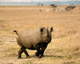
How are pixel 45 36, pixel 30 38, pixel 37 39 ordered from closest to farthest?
1. pixel 45 36
2. pixel 37 39
3. pixel 30 38

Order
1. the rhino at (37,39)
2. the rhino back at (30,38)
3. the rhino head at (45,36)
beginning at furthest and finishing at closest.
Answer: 1. the rhino back at (30,38)
2. the rhino at (37,39)
3. the rhino head at (45,36)

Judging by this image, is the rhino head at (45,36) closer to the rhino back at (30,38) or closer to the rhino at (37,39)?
the rhino at (37,39)

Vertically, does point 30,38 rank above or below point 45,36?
below

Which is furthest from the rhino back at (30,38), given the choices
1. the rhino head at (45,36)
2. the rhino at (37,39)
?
the rhino head at (45,36)

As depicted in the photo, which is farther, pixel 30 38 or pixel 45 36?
pixel 30 38

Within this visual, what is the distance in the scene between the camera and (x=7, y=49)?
732 inches

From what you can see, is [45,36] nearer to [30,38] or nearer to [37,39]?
[37,39]

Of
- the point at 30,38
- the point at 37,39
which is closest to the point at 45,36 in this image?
the point at 37,39

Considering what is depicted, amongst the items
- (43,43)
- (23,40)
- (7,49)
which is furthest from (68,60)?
(7,49)

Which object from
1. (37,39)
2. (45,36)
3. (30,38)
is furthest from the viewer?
(30,38)

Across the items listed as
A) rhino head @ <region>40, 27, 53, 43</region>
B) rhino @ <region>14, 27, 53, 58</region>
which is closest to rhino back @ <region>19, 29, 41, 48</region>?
rhino @ <region>14, 27, 53, 58</region>

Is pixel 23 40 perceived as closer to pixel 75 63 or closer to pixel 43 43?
pixel 43 43

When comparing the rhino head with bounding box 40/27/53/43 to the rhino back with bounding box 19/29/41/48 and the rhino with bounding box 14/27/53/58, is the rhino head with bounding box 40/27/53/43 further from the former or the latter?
the rhino back with bounding box 19/29/41/48

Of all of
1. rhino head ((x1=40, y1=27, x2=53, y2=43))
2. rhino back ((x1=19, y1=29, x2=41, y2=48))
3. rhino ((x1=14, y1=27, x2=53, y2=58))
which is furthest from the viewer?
rhino back ((x1=19, y1=29, x2=41, y2=48))
